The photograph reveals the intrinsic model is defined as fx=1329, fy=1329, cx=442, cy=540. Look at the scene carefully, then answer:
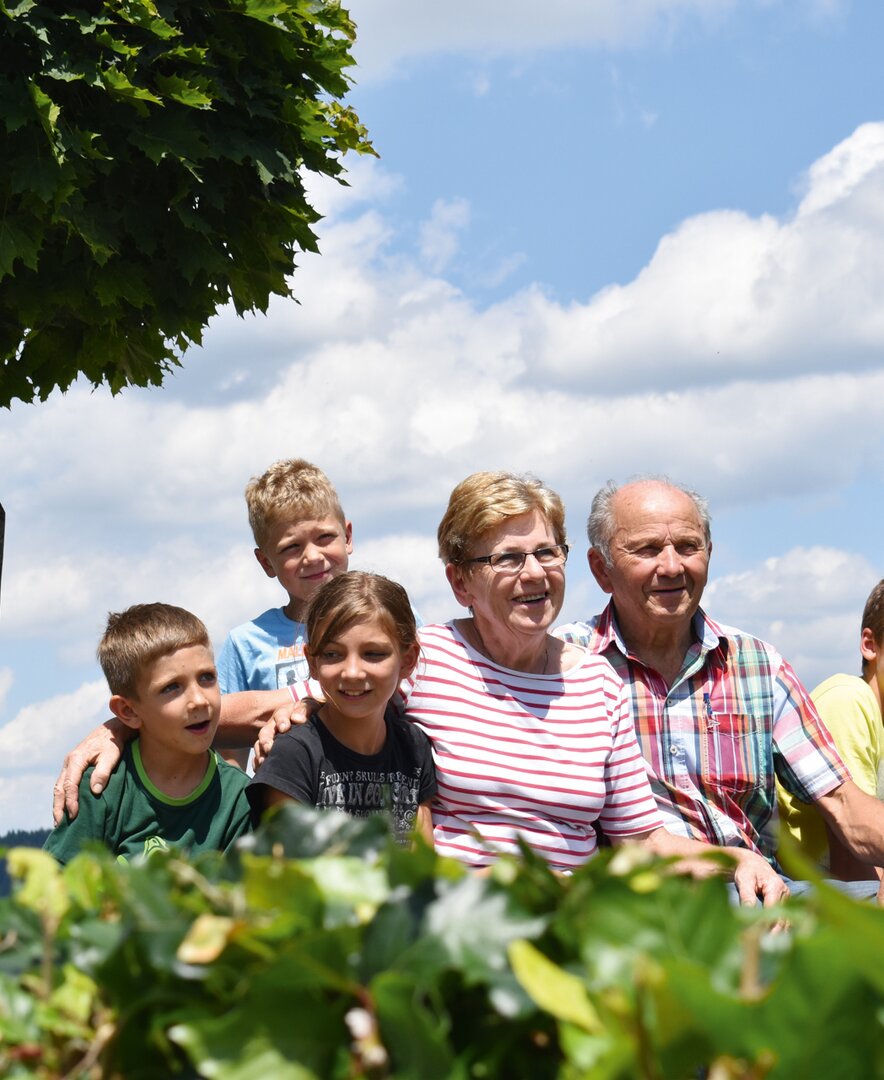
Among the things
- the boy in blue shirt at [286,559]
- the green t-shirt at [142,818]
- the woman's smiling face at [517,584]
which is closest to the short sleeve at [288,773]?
the green t-shirt at [142,818]

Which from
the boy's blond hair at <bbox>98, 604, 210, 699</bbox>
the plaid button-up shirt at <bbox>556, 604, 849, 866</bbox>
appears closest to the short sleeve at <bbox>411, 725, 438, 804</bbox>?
the boy's blond hair at <bbox>98, 604, 210, 699</bbox>

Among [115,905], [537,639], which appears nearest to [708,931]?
[115,905]

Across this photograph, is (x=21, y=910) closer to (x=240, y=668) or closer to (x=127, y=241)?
(x=240, y=668)

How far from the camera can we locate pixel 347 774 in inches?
167

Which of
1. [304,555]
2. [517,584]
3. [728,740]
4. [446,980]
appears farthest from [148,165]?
[446,980]

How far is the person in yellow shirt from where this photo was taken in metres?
5.43

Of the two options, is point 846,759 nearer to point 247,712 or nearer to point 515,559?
point 515,559

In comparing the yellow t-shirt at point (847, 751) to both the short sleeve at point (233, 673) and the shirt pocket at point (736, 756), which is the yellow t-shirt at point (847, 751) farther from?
the short sleeve at point (233, 673)

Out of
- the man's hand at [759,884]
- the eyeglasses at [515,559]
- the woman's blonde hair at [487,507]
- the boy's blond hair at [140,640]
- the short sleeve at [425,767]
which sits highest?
the woman's blonde hair at [487,507]

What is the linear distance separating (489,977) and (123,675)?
3535 millimetres

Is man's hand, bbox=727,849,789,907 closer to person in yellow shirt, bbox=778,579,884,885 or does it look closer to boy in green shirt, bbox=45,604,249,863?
person in yellow shirt, bbox=778,579,884,885

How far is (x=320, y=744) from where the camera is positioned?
4.27 m

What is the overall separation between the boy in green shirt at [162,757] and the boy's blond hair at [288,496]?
109cm

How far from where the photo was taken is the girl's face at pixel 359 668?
168 inches
